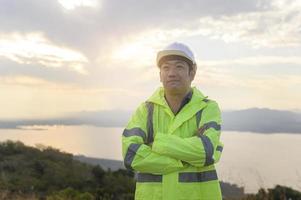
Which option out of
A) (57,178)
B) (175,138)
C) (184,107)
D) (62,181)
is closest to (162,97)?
(184,107)

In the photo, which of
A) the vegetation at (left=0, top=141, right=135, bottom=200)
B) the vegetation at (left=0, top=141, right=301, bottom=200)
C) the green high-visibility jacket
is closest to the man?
the green high-visibility jacket

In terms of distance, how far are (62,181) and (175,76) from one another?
11.6m

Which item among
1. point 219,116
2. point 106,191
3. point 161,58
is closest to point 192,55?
point 161,58

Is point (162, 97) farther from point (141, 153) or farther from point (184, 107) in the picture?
point (141, 153)

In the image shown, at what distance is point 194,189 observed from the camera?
346cm

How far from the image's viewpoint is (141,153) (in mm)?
3584

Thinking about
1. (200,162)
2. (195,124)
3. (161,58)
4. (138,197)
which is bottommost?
(138,197)

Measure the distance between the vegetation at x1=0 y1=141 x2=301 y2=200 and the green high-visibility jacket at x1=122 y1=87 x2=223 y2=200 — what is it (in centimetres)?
584

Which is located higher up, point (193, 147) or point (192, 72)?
point (192, 72)

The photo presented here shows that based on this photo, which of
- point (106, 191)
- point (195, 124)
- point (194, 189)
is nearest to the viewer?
point (194, 189)

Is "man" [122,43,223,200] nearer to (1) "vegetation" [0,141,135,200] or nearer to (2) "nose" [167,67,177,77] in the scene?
(2) "nose" [167,67,177,77]

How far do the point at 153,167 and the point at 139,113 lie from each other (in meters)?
0.44

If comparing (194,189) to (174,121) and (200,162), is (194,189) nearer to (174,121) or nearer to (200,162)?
(200,162)

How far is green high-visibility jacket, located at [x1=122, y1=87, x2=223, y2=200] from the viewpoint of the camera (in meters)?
3.49
